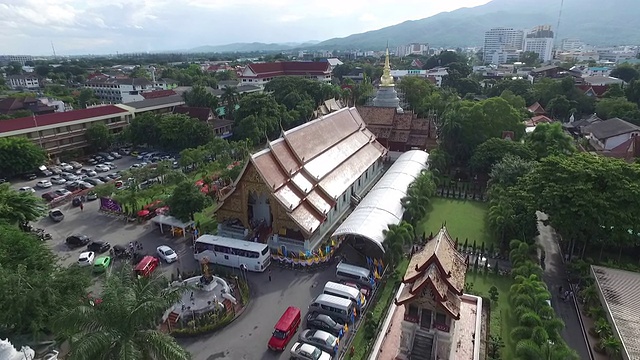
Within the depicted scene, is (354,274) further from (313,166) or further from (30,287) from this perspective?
(30,287)

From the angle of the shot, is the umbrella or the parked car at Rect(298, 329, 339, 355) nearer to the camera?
the parked car at Rect(298, 329, 339, 355)

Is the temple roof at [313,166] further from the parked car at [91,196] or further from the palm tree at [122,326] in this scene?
the parked car at [91,196]

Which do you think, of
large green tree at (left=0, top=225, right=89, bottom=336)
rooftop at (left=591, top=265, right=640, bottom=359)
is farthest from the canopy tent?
rooftop at (left=591, top=265, right=640, bottom=359)

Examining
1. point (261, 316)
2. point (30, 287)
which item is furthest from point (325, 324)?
point (30, 287)

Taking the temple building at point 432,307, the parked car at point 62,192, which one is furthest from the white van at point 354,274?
the parked car at point 62,192

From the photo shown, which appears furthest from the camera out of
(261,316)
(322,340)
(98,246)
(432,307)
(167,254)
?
(98,246)

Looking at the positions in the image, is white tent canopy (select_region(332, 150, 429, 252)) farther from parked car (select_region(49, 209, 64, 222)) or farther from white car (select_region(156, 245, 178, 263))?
parked car (select_region(49, 209, 64, 222))
